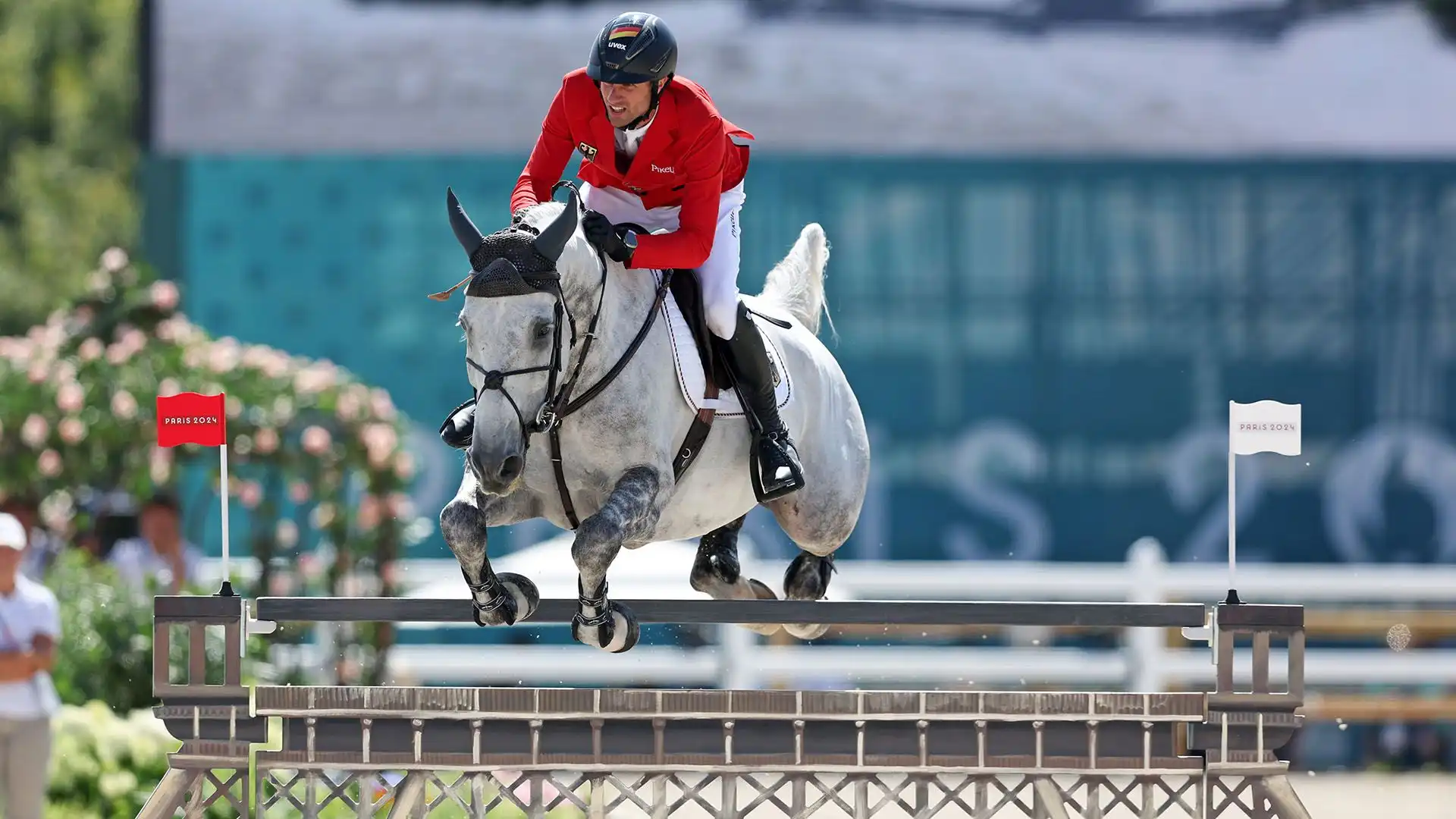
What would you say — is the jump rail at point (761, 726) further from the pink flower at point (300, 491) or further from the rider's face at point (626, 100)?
the pink flower at point (300, 491)

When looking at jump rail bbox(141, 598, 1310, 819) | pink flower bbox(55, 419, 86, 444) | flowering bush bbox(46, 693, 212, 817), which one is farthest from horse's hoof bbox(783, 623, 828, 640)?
pink flower bbox(55, 419, 86, 444)

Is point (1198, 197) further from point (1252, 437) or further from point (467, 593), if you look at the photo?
point (1252, 437)

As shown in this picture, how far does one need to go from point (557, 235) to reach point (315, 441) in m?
4.75

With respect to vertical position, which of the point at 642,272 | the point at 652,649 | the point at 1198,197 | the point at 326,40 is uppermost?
the point at 326,40

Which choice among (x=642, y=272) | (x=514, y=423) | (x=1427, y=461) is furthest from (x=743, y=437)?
(x=1427, y=461)

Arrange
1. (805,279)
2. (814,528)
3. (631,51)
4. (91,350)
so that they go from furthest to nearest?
(91,350) < (805,279) < (814,528) < (631,51)

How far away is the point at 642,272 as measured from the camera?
5059mm

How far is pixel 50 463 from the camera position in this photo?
30.2 feet

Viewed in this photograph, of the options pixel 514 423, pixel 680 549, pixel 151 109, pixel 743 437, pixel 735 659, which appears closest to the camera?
pixel 514 423

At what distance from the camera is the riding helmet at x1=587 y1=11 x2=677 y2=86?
4.73 meters

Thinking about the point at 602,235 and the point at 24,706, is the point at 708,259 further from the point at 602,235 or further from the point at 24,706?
the point at 24,706

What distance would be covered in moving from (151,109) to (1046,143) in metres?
6.08

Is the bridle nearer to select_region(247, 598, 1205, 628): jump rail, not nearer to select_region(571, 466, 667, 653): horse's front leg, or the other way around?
select_region(571, 466, 667, 653): horse's front leg

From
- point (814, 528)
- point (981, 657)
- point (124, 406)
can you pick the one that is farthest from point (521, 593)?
point (981, 657)
